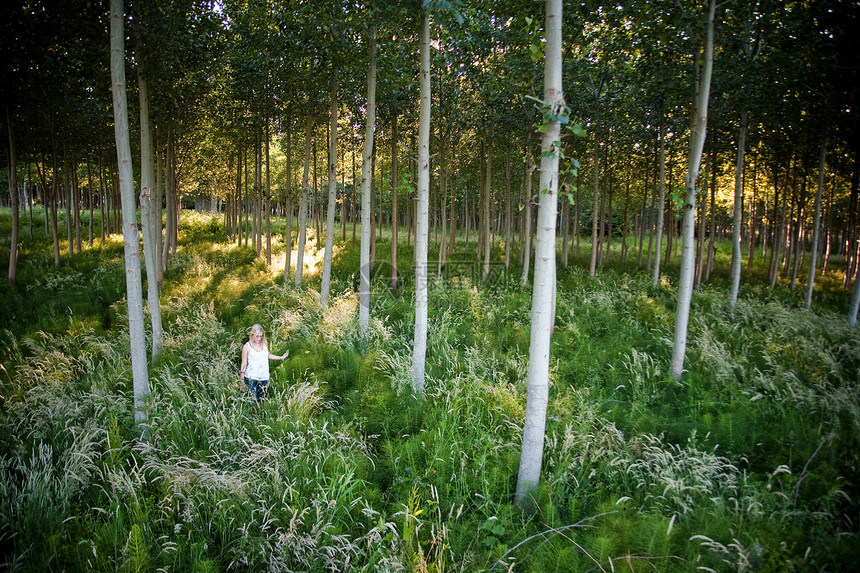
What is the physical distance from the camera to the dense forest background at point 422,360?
11.8ft

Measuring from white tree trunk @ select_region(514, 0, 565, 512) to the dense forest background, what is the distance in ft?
0.48

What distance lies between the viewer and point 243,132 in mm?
16062

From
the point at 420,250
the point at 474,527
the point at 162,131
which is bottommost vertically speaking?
the point at 474,527

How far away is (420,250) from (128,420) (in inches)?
182

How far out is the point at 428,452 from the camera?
15.3 ft

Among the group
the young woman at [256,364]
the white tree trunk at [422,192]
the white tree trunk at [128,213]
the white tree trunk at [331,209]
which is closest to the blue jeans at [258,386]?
the young woman at [256,364]

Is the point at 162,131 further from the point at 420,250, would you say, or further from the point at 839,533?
the point at 839,533

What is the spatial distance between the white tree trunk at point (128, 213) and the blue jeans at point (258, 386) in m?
1.31

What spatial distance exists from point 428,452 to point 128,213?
4.86 m

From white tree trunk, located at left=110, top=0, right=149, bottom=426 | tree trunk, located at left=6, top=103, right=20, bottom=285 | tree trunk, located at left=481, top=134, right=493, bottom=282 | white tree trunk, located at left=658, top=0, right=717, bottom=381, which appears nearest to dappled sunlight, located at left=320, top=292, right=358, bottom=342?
white tree trunk, located at left=110, top=0, right=149, bottom=426

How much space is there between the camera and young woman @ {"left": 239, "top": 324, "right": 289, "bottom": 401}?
6.20 m

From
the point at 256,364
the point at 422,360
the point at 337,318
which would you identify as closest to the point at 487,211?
the point at 337,318

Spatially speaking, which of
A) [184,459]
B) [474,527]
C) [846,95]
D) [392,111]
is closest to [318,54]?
[392,111]

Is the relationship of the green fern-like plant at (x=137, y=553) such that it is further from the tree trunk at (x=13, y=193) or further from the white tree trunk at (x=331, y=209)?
the tree trunk at (x=13, y=193)
